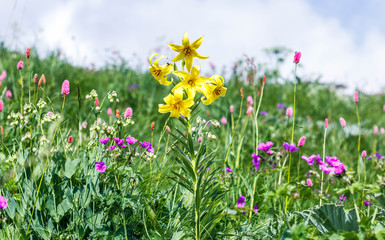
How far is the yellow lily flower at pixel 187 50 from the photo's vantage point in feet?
5.05

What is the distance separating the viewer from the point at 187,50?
1.57 metres

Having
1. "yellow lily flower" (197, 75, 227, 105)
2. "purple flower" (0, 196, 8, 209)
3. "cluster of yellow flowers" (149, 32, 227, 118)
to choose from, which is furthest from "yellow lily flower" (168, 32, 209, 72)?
"purple flower" (0, 196, 8, 209)

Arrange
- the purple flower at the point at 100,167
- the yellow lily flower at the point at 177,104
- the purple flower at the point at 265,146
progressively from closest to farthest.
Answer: the yellow lily flower at the point at 177,104 → the purple flower at the point at 100,167 → the purple flower at the point at 265,146

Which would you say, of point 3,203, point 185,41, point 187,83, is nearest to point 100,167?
point 3,203

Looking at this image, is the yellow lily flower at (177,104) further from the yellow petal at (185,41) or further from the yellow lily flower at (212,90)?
the yellow petal at (185,41)

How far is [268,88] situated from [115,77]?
2475 mm

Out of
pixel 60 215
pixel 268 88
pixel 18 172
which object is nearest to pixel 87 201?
pixel 60 215

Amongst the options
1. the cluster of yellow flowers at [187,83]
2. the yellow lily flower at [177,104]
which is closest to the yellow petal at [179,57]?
the cluster of yellow flowers at [187,83]

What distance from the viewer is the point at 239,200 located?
2.22 metres

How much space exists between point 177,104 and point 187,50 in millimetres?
236

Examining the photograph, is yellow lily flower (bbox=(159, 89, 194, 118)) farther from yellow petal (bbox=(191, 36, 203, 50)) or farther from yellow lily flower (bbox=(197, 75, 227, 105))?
yellow petal (bbox=(191, 36, 203, 50))

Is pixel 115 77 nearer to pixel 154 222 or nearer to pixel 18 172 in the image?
pixel 18 172

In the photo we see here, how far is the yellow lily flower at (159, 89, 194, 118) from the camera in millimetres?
1498

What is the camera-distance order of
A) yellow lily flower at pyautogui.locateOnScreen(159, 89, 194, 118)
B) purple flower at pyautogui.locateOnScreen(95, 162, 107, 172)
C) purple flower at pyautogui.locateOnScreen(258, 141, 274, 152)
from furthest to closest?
purple flower at pyautogui.locateOnScreen(258, 141, 274, 152) < purple flower at pyautogui.locateOnScreen(95, 162, 107, 172) < yellow lily flower at pyautogui.locateOnScreen(159, 89, 194, 118)
